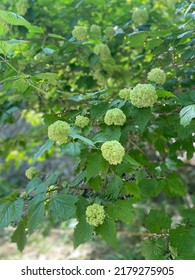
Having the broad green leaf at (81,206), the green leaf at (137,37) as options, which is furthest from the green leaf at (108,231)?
the green leaf at (137,37)

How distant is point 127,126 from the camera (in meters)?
1.76

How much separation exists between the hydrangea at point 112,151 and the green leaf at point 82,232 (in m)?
0.29

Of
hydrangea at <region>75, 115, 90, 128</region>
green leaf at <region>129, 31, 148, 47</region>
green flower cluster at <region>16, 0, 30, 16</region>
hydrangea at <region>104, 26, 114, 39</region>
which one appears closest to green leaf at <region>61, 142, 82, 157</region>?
hydrangea at <region>75, 115, 90, 128</region>

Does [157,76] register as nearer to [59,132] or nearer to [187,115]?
[187,115]

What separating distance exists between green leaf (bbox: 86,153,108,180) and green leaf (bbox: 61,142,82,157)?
8 centimetres

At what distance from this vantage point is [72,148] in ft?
4.93

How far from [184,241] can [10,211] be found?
0.75 meters

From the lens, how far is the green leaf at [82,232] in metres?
1.55

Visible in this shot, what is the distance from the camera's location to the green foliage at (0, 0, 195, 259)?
157cm

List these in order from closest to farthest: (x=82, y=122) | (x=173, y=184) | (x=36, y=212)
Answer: (x=36, y=212)
(x=82, y=122)
(x=173, y=184)

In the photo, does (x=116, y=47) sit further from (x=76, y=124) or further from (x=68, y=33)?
(x=76, y=124)

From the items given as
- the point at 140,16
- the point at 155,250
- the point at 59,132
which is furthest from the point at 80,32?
the point at 155,250

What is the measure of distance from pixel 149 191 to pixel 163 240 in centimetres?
31

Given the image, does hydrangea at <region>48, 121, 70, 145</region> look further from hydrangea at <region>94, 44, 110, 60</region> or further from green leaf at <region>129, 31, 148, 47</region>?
hydrangea at <region>94, 44, 110, 60</region>
